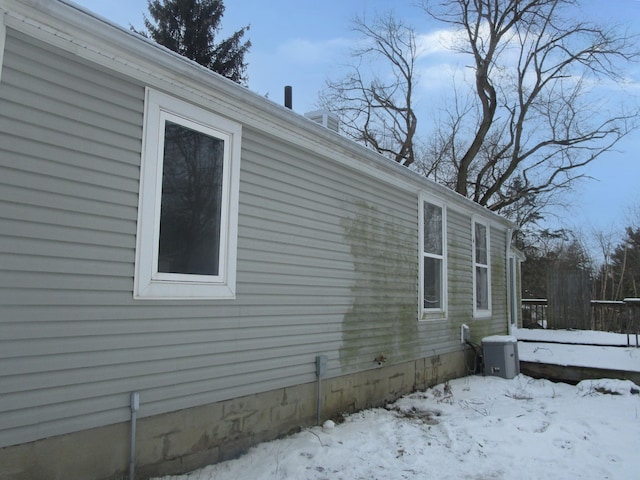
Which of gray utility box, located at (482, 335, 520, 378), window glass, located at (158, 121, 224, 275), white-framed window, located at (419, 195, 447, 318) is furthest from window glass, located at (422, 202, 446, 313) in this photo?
window glass, located at (158, 121, 224, 275)

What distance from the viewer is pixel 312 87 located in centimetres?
2266

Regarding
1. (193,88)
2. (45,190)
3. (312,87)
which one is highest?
(312,87)

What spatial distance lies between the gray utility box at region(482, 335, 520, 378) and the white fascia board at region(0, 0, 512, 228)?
185 inches

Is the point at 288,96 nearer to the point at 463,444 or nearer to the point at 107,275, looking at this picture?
the point at 107,275

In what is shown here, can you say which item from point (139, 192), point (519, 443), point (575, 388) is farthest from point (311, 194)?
point (575, 388)

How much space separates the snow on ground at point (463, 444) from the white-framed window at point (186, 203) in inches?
58.0

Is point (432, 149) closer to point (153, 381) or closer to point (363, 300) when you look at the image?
point (363, 300)

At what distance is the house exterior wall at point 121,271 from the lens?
9.32ft

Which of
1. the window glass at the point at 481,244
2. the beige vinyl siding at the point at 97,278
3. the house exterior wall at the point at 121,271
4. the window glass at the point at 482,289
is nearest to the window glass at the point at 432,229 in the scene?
the window glass at the point at 481,244

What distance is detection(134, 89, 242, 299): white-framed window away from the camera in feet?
11.5

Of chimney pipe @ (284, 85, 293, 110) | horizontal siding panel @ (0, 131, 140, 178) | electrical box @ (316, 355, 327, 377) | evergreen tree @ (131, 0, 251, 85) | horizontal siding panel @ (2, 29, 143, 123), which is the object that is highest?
evergreen tree @ (131, 0, 251, 85)

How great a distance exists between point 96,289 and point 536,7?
19.9 metres

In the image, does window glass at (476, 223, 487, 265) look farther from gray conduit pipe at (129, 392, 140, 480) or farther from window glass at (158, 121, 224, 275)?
gray conduit pipe at (129, 392, 140, 480)

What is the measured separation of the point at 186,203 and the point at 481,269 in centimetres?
736
